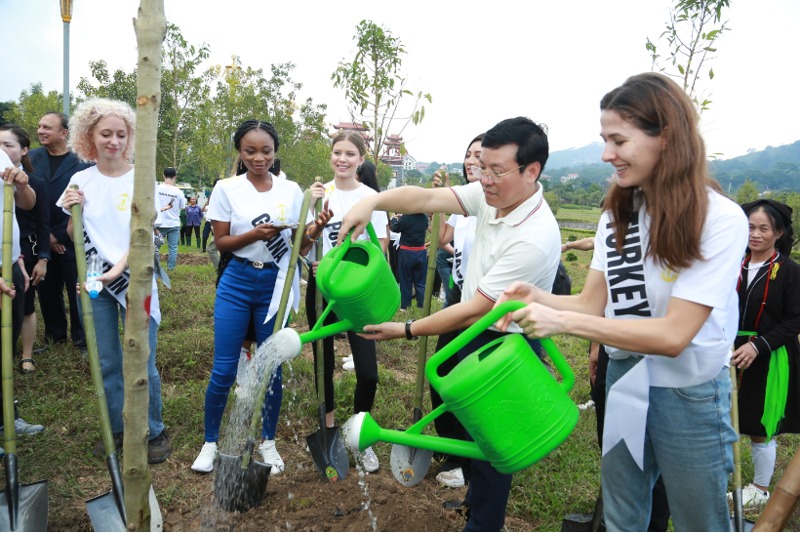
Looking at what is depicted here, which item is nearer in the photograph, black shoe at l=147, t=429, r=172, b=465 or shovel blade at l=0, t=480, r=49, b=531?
shovel blade at l=0, t=480, r=49, b=531

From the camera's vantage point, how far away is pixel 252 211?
2814mm

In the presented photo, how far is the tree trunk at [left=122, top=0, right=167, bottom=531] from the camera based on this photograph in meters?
1.60

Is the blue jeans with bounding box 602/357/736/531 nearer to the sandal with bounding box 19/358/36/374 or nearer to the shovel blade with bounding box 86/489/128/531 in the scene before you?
the shovel blade with bounding box 86/489/128/531

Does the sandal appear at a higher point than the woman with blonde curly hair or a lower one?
lower

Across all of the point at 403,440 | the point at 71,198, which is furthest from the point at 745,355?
the point at 71,198

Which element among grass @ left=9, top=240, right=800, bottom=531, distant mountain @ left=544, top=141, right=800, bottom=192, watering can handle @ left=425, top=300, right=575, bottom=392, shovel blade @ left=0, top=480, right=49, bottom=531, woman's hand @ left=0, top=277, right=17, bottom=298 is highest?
distant mountain @ left=544, top=141, right=800, bottom=192

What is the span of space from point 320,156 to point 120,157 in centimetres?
2321

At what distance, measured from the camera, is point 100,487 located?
2701 mm

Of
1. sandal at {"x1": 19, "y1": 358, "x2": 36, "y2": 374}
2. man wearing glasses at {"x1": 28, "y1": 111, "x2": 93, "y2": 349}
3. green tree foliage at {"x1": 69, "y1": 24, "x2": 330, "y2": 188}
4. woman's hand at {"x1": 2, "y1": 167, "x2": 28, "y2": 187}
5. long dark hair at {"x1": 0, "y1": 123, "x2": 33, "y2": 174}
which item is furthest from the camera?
green tree foliage at {"x1": 69, "y1": 24, "x2": 330, "y2": 188}

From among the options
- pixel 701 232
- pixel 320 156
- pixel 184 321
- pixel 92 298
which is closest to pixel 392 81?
pixel 184 321

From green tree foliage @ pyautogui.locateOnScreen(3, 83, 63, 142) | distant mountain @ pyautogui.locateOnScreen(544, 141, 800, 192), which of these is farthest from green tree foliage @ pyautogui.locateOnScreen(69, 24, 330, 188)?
distant mountain @ pyautogui.locateOnScreen(544, 141, 800, 192)

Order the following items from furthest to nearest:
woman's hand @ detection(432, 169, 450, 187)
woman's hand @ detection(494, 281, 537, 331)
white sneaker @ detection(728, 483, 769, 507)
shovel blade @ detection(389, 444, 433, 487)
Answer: woman's hand @ detection(432, 169, 450, 187)
white sneaker @ detection(728, 483, 769, 507)
shovel blade @ detection(389, 444, 433, 487)
woman's hand @ detection(494, 281, 537, 331)

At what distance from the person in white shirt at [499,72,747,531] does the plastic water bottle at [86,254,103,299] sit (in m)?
2.06

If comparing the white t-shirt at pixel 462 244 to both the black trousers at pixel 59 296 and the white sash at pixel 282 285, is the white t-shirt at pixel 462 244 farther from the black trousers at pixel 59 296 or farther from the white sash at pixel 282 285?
the black trousers at pixel 59 296
